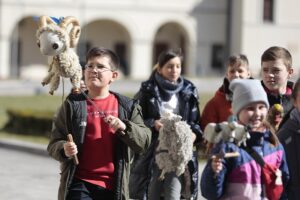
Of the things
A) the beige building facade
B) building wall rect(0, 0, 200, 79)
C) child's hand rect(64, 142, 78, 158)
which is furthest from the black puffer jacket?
the beige building facade

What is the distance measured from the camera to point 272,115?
5.33 meters

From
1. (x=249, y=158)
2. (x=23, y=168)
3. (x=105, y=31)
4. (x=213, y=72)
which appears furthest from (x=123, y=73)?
(x=249, y=158)

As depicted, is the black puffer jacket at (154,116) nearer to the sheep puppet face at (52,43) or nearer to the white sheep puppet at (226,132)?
the sheep puppet face at (52,43)

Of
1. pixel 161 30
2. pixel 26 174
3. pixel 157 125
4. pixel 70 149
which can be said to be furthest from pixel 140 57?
pixel 70 149

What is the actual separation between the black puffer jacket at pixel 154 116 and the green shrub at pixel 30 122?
333 inches

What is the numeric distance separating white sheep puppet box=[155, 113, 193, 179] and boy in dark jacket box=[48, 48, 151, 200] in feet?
4.91

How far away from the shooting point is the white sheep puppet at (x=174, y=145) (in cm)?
652

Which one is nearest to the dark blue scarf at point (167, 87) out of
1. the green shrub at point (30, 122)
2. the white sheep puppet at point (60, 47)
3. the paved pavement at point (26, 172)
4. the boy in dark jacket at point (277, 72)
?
the boy in dark jacket at point (277, 72)

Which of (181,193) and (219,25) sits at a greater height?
(219,25)

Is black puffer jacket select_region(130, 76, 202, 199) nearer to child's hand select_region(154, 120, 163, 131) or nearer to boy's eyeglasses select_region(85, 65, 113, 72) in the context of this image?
child's hand select_region(154, 120, 163, 131)

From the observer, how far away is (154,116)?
6.90 meters

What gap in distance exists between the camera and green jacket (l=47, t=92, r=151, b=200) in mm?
4895

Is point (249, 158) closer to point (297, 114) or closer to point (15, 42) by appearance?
point (297, 114)

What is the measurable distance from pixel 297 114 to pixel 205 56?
41831mm
